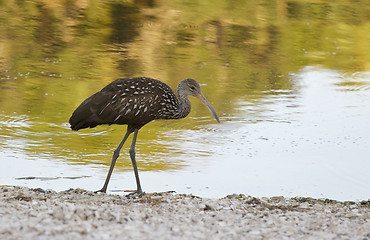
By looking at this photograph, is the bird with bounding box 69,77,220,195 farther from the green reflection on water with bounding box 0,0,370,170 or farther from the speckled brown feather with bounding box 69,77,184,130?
the green reflection on water with bounding box 0,0,370,170

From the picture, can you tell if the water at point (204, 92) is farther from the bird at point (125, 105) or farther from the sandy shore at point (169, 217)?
the sandy shore at point (169, 217)

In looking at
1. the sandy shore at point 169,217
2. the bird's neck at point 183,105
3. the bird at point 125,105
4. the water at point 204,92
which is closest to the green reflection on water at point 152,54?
the water at point 204,92

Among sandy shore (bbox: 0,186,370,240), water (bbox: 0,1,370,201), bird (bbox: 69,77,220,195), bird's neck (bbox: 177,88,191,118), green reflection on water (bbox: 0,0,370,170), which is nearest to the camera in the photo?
sandy shore (bbox: 0,186,370,240)

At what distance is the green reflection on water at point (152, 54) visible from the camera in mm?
12766

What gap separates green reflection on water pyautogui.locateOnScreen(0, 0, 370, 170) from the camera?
41.9 feet

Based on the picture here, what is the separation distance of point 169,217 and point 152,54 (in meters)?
13.5

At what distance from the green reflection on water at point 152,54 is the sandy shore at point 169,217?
2877mm

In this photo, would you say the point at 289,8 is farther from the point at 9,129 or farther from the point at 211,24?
the point at 9,129

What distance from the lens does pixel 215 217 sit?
279 inches

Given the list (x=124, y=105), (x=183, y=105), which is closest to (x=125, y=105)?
(x=124, y=105)

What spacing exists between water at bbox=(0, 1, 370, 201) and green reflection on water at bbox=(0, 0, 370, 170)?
0.05 metres

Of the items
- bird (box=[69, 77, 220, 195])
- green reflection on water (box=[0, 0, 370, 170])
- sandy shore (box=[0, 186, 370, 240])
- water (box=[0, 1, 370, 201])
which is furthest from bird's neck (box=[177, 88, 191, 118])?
sandy shore (box=[0, 186, 370, 240])

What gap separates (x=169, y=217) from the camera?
22.9 ft

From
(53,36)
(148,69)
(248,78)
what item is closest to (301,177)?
(248,78)
